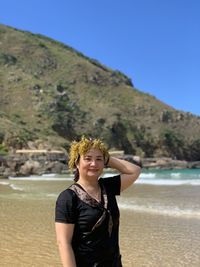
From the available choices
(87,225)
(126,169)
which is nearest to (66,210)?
(87,225)

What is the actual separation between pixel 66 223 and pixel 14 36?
5865 inches

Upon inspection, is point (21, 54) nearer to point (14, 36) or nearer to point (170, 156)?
point (14, 36)

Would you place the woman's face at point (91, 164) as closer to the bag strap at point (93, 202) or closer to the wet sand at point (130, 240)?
the bag strap at point (93, 202)

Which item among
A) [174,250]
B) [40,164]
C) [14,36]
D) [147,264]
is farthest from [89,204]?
[14,36]

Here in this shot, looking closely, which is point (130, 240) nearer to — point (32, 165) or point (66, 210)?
point (66, 210)

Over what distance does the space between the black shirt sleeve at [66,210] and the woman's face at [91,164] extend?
0.30m

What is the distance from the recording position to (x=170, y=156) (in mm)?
122250

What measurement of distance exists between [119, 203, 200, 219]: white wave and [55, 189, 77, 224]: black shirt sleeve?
35.6ft

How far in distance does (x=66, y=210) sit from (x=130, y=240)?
21.7ft

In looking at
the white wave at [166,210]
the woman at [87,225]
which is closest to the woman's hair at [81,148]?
the woman at [87,225]

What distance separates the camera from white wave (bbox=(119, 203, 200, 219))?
1427cm

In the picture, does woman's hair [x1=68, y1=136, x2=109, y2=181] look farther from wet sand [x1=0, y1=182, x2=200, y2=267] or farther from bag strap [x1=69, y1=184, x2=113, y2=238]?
wet sand [x1=0, y1=182, x2=200, y2=267]

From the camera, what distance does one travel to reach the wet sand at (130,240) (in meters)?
7.80

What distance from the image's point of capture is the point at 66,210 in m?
3.36
